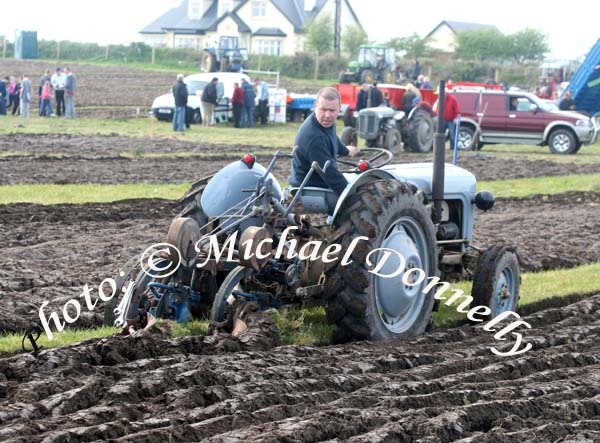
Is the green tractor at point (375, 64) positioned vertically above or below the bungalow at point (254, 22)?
below

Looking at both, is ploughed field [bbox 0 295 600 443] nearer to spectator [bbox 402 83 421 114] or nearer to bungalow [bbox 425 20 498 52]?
spectator [bbox 402 83 421 114]

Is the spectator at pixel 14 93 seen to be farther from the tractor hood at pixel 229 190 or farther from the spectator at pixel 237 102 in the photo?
the tractor hood at pixel 229 190

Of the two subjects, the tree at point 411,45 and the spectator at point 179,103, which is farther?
the tree at point 411,45

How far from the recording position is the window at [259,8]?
9194 centimetres

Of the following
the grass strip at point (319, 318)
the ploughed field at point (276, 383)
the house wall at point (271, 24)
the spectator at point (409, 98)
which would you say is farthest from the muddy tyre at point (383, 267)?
the house wall at point (271, 24)

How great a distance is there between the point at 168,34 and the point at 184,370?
94713 millimetres

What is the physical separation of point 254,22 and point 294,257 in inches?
3415

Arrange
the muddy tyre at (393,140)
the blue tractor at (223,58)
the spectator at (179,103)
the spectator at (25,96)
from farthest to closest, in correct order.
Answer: the blue tractor at (223,58) < the spectator at (25,96) < the spectator at (179,103) < the muddy tyre at (393,140)

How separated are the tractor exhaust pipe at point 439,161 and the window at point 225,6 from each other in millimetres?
87412

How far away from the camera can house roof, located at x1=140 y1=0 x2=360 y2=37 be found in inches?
3578

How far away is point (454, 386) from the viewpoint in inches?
249

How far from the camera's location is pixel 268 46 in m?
91.2

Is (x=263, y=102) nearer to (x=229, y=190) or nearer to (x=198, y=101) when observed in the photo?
(x=198, y=101)

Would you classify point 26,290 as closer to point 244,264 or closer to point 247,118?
point 244,264
